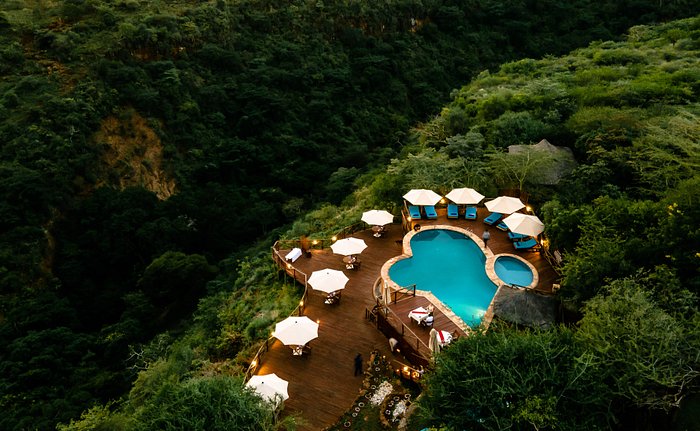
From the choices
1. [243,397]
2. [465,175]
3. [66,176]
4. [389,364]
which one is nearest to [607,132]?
[465,175]

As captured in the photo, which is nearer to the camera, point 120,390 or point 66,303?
point 120,390

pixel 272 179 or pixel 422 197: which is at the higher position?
pixel 422 197

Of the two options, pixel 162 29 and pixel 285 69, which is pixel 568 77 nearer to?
pixel 285 69

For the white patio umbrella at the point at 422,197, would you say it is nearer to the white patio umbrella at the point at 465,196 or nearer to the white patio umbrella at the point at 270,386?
the white patio umbrella at the point at 465,196

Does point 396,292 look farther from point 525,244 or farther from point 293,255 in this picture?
point 525,244

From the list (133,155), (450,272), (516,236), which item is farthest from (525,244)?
(133,155)

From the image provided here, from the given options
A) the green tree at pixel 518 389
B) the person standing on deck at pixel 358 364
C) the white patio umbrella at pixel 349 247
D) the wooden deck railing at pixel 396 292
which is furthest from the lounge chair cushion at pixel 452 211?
the green tree at pixel 518 389
